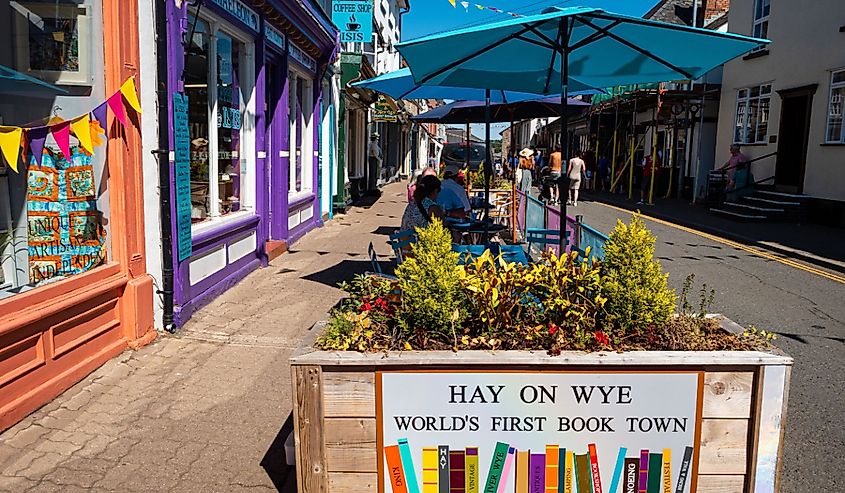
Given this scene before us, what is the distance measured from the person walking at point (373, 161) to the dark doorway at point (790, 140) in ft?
40.6

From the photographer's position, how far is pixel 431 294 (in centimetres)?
315

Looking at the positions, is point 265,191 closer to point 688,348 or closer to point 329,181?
point 329,181

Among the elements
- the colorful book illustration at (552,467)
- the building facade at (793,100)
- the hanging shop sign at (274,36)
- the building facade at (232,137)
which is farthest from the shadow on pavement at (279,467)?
the building facade at (793,100)

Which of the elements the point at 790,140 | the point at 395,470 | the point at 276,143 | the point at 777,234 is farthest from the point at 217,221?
the point at 790,140

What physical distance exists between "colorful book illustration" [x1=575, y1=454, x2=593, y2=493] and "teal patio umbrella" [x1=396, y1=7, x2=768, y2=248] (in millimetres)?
2230

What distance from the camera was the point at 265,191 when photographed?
938 cm

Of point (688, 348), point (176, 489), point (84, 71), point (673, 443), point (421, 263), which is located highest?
point (84, 71)

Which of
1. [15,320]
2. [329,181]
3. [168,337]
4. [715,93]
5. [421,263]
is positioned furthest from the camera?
[715,93]

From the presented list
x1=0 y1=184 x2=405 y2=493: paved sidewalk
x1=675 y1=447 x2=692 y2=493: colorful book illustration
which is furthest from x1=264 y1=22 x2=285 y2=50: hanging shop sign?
x1=675 y1=447 x2=692 y2=493: colorful book illustration

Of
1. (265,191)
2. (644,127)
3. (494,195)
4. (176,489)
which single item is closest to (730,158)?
(644,127)

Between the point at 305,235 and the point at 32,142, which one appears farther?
the point at 305,235

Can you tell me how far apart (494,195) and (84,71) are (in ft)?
28.3

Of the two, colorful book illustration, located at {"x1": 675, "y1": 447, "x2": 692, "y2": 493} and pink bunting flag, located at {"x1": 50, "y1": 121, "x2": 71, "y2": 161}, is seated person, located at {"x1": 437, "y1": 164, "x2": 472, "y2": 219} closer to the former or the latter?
pink bunting flag, located at {"x1": 50, "y1": 121, "x2": 71, "y2": 161}

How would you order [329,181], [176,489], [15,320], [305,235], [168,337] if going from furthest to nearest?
[329,181]
[305,235]
[168,337]
[15,320]
[176,489]
